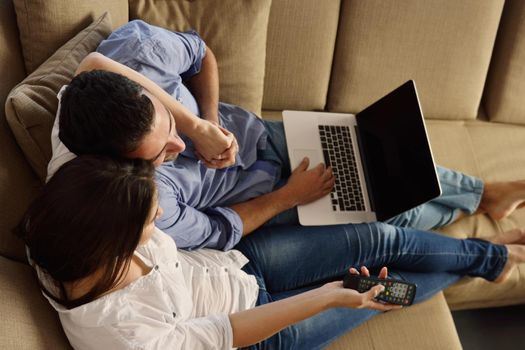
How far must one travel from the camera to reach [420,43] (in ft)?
5.75

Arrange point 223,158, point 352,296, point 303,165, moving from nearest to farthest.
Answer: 1. point 352,296
2. point 223,158
3. point 303,165

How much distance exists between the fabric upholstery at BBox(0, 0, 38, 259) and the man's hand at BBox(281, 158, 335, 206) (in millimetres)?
697

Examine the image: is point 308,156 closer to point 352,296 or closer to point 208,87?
point 208,87

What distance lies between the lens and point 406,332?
145cm

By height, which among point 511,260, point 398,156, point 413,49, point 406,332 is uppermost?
point 413,49

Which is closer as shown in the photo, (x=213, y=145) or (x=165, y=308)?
(x=165, y=308)

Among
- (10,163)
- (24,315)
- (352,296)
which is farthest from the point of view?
(352,296)

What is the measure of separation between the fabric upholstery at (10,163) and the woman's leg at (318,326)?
0.63 meters

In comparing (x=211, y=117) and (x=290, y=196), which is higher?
(x=211, y=117)

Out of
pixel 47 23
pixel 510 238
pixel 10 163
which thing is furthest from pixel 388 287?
pixel 47 23

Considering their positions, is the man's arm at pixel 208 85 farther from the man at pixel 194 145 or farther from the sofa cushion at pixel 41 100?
the sofa cushion at pixel 41 100

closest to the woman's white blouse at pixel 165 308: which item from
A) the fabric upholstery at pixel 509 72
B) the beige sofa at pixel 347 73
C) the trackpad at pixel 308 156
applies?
the beige sofa at pixel 347 73

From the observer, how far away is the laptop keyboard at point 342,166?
1524 mm

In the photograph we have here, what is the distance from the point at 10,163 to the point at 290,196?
29.3 inches
